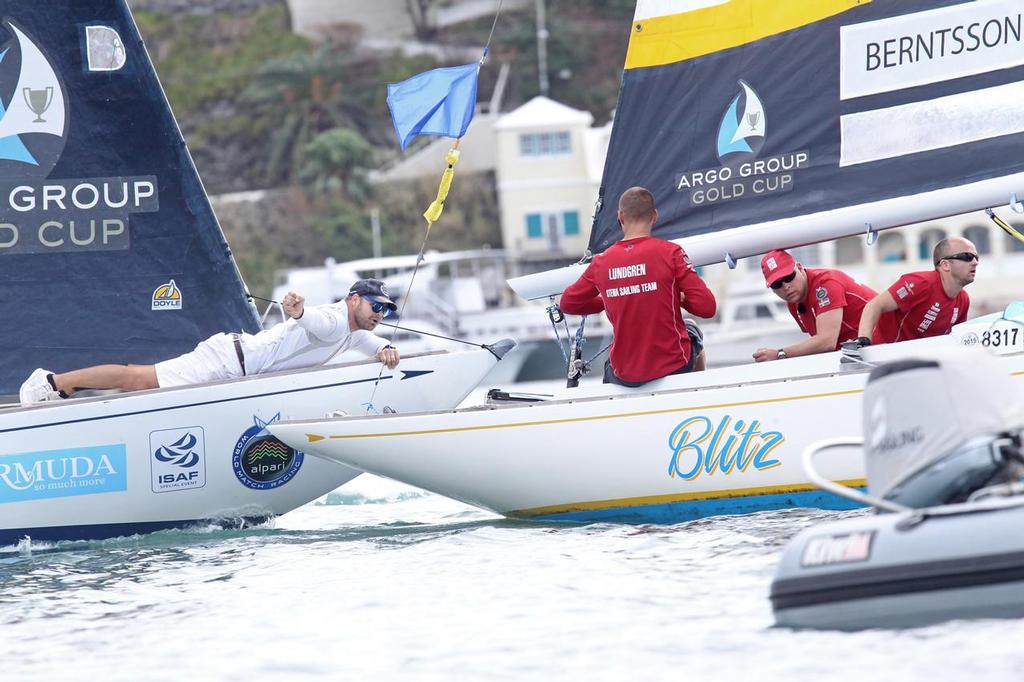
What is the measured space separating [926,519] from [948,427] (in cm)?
39

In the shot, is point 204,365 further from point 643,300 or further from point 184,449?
point 643,300

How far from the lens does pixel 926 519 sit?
4703 millimetres

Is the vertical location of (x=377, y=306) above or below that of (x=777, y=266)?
below

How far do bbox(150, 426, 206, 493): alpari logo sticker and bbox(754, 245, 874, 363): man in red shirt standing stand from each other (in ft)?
10.5

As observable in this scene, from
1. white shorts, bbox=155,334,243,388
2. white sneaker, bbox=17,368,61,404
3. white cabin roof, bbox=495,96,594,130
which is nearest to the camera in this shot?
white sneaker, bbox=17,368,61,404

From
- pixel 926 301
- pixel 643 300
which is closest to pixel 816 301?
pixel 926 301

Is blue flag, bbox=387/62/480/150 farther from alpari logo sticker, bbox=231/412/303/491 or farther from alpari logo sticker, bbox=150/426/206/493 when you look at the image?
alpari logo sticker, bbox=150/426/206/493

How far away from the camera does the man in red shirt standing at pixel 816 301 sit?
759 cm

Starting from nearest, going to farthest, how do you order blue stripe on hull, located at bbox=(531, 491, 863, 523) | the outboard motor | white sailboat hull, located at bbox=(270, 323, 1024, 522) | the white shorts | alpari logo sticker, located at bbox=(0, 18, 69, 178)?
the outboard motor, white sailboat hull, located at bbox=(270, 323, 1024, 522), blue stripe on hull, located at bbox=(531, 491, 863, 523), the white shorts, alpari logo sticker, located at bbox=(0, 18, 69, 178)

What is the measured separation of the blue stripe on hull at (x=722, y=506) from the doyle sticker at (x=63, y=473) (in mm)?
2738

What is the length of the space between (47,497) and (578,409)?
300 centimetres

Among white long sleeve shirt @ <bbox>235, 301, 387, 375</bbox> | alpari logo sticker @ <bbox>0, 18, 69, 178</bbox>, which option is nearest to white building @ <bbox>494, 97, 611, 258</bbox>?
alpari logo sticker @ <bbox>0, 18, 69, 178</bbox>

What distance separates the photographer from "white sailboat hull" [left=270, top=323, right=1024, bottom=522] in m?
7.00

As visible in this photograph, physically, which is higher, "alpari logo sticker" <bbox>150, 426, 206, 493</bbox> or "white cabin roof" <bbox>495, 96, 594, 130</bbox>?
"white cabin roof" <bbox>495, 96, 594, 130</bbox>
